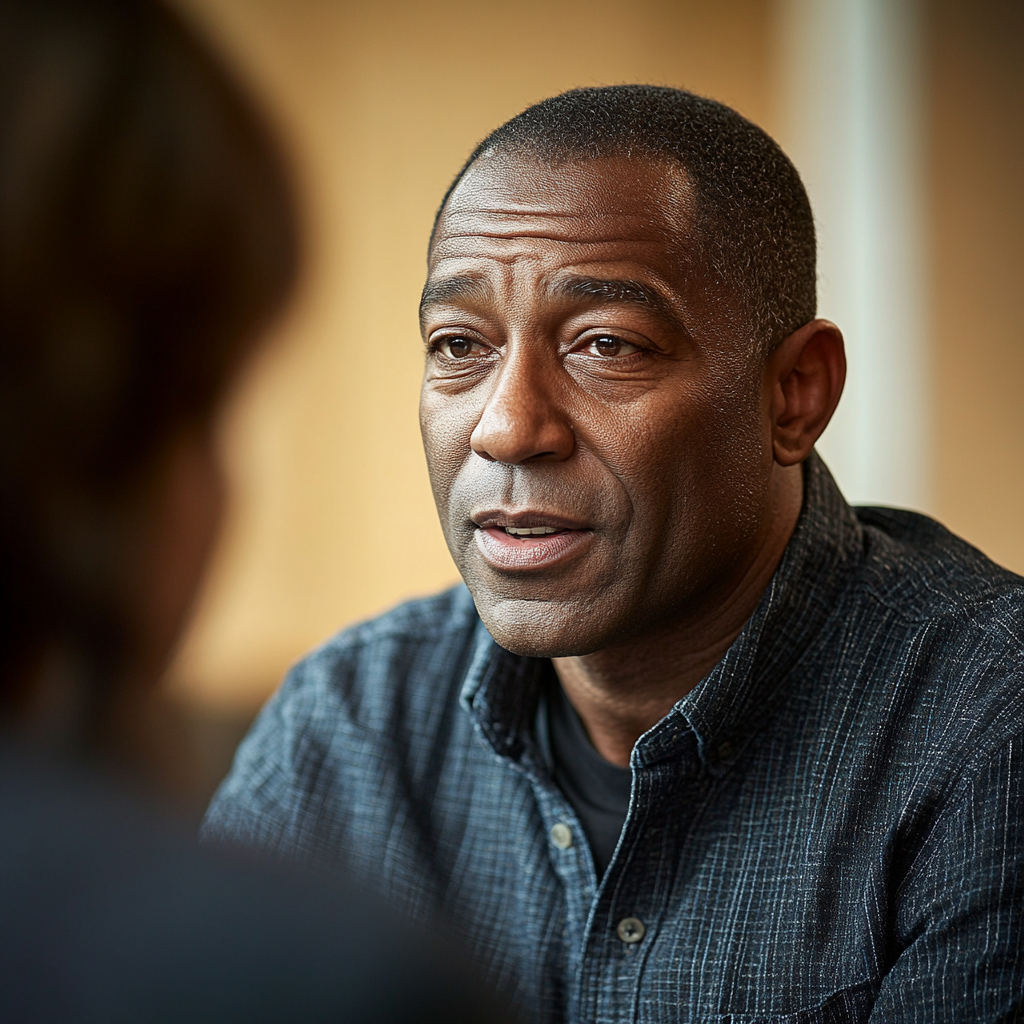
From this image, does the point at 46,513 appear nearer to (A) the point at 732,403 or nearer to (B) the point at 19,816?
(B) the point at 19,816

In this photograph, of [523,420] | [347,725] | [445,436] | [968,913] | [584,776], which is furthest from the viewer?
[347,725]

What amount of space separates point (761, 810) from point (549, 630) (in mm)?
324

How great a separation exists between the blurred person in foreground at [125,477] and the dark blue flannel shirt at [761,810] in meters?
1.00

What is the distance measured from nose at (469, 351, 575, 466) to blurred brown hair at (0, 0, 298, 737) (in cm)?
90

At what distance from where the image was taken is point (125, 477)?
0.43 m

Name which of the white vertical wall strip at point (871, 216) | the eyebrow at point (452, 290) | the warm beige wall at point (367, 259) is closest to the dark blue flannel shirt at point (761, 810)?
the eyebrow at point (452, 290)

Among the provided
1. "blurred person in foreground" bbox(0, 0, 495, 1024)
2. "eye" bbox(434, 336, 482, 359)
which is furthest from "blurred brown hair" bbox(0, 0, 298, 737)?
"eye" bbox(434, 336, 482, 359)

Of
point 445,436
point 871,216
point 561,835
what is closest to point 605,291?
point 445,436

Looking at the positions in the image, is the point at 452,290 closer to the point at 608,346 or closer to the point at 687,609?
the point at 608,346

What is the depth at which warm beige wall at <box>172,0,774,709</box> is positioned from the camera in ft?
11.6

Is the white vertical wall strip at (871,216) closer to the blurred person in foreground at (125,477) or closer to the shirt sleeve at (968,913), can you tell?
the shirt sleeve at (968,913)

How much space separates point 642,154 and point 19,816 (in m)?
1.20

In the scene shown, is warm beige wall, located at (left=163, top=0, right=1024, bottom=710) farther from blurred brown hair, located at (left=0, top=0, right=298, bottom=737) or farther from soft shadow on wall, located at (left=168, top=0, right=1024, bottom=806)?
blurred brown hair, located at (left=0, top=0, right=298, bottom=737)

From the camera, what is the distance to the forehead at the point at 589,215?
4.48 feet
